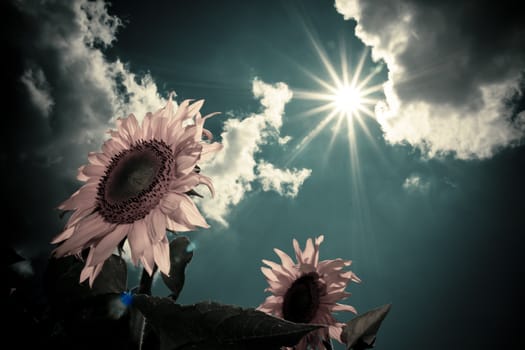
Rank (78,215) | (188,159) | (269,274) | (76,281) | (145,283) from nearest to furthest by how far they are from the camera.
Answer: (145,283), (76,281), (188,159), (78,215), (269,274)

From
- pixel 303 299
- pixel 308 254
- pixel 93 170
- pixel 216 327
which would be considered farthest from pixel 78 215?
pixel 308 254

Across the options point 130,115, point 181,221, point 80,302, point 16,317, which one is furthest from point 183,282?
point 130,115

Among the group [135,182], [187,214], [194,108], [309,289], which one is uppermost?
[194,108]

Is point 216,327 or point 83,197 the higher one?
point 83,197

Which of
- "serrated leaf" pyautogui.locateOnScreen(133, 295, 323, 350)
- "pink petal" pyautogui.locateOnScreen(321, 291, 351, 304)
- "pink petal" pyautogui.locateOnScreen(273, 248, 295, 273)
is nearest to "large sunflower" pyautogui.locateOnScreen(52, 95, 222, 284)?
"serrated leaf" pyautogui.locateOnScreen(133, 295, 323, 350)

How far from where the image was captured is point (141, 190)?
6.48ft

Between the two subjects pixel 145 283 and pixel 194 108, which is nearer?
pixel 145 283

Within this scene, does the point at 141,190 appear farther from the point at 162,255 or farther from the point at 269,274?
the point at 269,274

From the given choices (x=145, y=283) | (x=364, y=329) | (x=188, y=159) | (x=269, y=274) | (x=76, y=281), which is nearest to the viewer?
(x=145, y=283)

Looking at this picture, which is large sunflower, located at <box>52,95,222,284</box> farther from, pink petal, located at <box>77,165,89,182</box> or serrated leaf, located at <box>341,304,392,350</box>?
serrated leaf, located at <box>341,304,392,350</box>

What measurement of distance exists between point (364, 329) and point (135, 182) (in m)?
1.59

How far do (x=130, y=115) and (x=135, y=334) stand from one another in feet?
4.88

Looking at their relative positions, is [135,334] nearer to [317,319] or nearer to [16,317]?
[16,317]

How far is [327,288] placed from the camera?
359 cm
